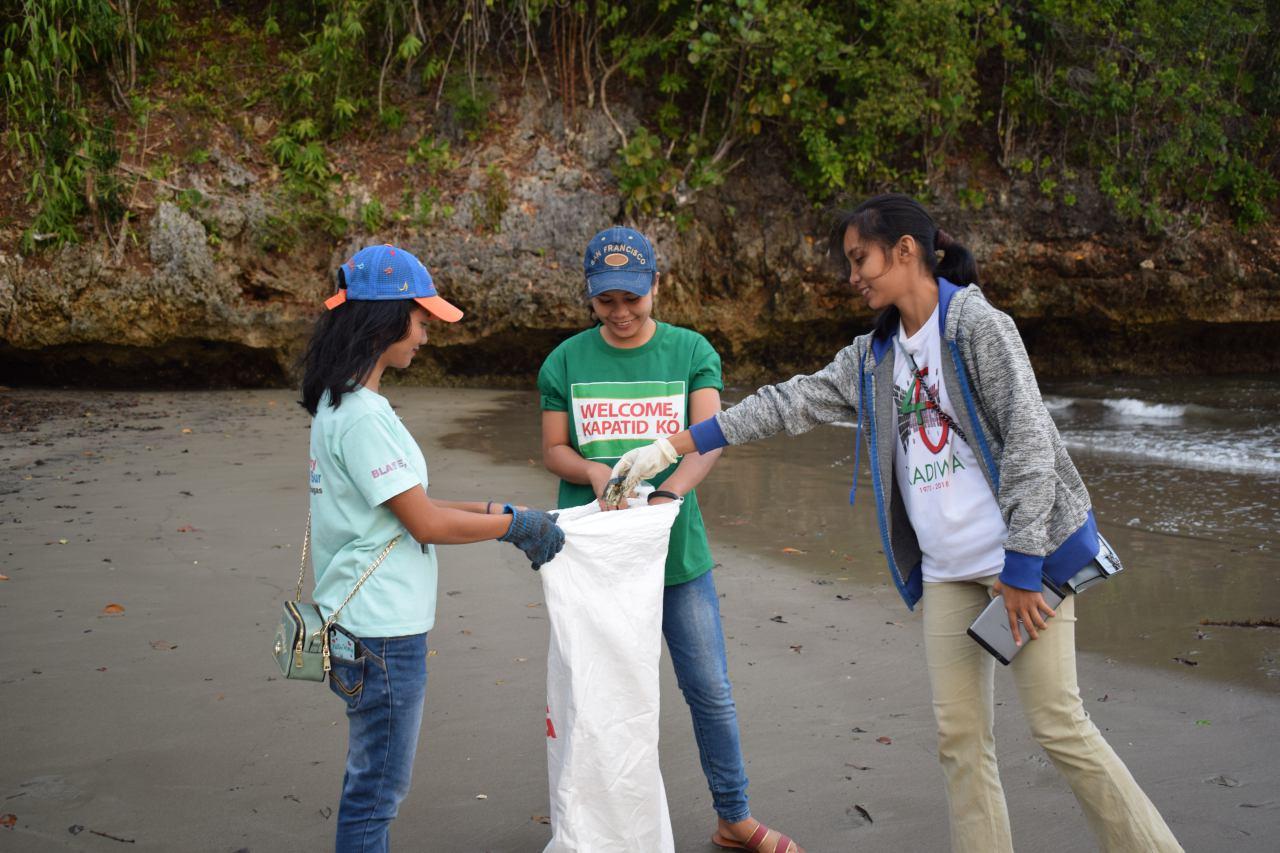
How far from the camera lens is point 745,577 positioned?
18.6 ft

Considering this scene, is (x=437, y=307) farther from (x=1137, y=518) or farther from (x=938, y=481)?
(x=1137, y=518)

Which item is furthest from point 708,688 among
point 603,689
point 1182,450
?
point 1182,450

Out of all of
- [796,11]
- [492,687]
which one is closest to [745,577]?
[492,687]

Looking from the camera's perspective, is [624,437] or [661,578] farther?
[624,437]

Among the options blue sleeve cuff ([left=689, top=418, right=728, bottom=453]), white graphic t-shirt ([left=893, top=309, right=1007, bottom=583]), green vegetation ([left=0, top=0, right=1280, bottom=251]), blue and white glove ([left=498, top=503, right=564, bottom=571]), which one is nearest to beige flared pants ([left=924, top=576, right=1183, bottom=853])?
white graphic t-shirt ([left=893, top=309, right=1007, bottom=583])

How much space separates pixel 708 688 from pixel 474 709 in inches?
48.8

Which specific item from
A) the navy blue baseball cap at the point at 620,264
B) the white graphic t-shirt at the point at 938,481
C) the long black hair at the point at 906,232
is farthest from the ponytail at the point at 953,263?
the navy blue baseball cap at the point at 620,264

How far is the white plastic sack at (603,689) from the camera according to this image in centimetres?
255

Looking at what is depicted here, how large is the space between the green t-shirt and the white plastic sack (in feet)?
1.31

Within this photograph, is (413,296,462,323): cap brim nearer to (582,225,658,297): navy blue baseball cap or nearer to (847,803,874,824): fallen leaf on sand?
(582,225,658,297): navy blue baseball cap

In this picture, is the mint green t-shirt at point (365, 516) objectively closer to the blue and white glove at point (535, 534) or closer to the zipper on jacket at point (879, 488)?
the blue and white glove at point (535, 534)

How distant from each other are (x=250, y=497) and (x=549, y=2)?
8.58 meters

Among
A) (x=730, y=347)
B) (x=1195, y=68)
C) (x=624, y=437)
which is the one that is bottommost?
(x=730, y=347)

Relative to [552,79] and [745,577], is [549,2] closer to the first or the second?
[552,79]
